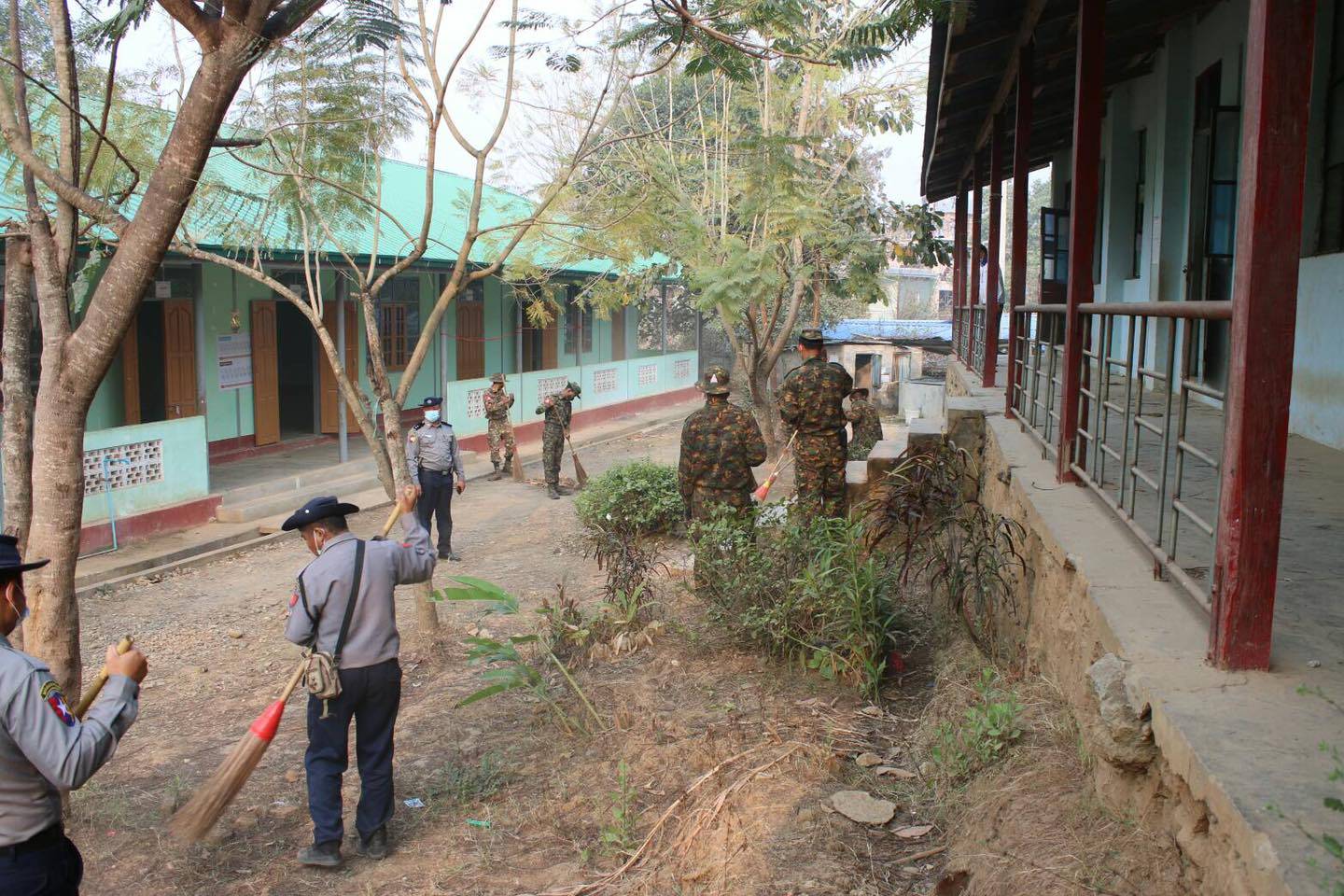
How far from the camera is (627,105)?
16125 mm

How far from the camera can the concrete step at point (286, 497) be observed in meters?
12.3

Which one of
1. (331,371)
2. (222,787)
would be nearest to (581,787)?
(222,787)

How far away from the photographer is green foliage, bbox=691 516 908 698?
583 centimetres

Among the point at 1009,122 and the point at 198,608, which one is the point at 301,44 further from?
the point at 1009,122

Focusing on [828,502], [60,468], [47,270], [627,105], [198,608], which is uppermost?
[627,105]

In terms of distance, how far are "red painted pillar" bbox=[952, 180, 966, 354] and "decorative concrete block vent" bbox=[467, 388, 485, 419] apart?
24.1 ft

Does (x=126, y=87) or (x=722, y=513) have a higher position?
(x=126, y=87)

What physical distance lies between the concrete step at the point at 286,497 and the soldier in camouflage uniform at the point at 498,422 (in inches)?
77.7

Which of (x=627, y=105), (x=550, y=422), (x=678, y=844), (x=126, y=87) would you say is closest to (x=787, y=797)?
(x=678, y=844)

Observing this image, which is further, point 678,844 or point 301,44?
point 301,44

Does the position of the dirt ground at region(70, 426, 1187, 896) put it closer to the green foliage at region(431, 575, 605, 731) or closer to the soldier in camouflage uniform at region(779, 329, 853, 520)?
the green foliage at region(431, 575, 605, 731)

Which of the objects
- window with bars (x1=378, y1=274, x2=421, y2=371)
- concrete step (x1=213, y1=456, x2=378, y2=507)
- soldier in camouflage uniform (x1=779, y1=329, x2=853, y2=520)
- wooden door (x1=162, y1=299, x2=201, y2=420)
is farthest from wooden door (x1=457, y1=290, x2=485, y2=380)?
soldier in camouflage uniform (x1=779, y1=329, x2=853, y2=520)

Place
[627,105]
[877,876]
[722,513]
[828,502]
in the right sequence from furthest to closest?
[627,105]
[828,502]
[722,513]
[877,876]

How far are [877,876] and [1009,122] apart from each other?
28.7 ft
